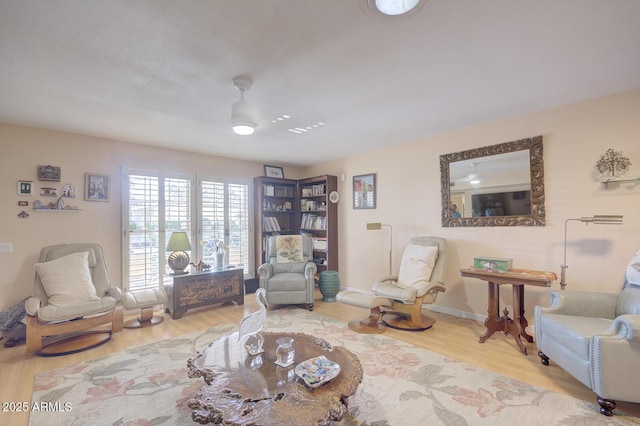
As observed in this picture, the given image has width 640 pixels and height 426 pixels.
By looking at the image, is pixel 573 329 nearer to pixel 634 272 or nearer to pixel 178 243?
pixel 634 272

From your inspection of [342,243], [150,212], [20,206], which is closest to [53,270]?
[20,206]

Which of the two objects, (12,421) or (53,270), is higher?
(53,270)

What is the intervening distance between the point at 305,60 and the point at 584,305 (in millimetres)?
3003

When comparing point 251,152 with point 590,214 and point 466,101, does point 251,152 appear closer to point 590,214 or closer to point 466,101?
point 466,101

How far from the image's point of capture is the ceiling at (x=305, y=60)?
1.62m

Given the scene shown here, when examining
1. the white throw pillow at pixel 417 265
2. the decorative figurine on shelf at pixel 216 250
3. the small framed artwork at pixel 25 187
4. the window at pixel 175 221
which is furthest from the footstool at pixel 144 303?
the white throw pillow at pixel 417 265

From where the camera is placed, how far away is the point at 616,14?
1.66 m

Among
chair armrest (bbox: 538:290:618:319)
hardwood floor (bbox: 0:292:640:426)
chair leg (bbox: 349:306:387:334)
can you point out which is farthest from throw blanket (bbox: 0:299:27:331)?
chair armrest (bbox: 538:290:618:319)

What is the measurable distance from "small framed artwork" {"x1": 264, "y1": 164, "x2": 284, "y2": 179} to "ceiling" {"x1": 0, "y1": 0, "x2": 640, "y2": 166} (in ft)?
6.87

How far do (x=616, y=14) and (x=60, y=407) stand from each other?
14.1 ft

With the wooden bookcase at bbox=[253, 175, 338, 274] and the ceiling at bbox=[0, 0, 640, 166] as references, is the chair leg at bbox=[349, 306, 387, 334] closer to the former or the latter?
the wooden bookcase at bbox=[253, 175, 338, 274]

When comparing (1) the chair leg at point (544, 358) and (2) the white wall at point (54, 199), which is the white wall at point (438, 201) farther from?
(1) the chair leg at point (544, 358)

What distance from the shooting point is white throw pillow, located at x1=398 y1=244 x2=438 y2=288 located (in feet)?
11.7

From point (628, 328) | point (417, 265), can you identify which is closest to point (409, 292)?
point (417, 265)
